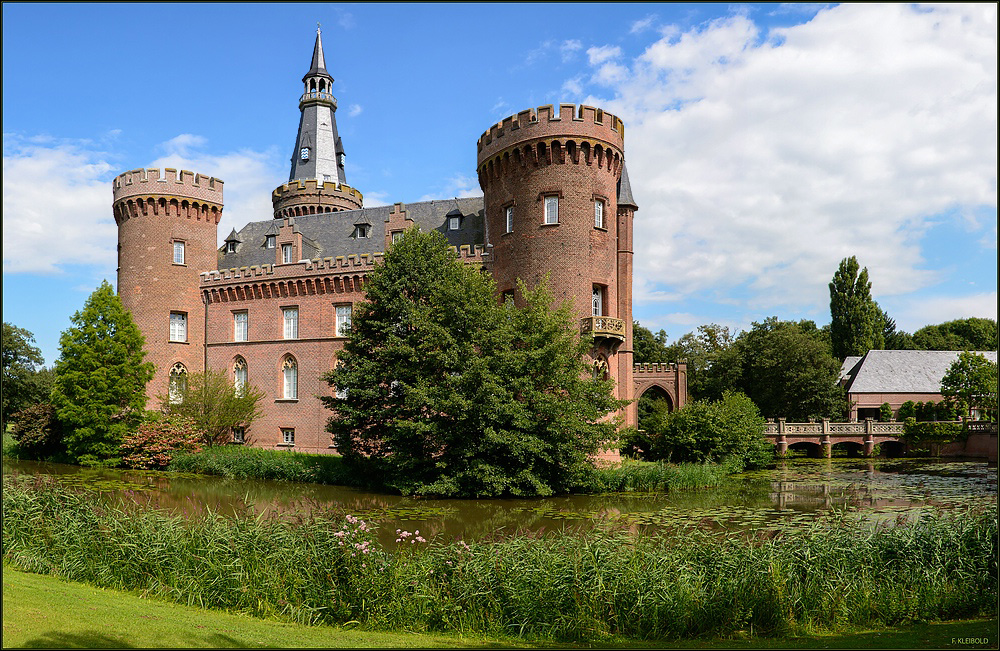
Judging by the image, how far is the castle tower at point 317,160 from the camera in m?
40.7

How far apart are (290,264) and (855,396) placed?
3698 centimetres

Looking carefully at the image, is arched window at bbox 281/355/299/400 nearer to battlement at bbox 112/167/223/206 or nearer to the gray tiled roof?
the gray tiled roof

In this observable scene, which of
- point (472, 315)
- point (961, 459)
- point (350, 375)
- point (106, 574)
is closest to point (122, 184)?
point (350, 375)

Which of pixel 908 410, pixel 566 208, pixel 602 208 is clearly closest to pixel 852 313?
pixel 908 410

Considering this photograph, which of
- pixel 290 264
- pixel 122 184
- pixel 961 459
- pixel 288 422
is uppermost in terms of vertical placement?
pixel 122 184

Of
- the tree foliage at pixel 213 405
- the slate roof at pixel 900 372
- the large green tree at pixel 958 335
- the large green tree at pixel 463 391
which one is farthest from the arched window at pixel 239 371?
the large green tree at pixel 958 335

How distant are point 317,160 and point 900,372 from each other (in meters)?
40.8

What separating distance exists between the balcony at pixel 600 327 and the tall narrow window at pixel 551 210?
3.94 m

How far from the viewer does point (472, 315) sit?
2189 centimetres

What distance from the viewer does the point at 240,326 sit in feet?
112

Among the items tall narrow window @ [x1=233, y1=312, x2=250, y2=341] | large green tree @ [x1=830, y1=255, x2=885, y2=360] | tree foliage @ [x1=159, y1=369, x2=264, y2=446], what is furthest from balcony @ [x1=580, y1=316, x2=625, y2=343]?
large green tree @ [x1=830, y1=255, x2=885, y2=360]

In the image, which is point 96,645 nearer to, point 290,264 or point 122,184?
point 290,264

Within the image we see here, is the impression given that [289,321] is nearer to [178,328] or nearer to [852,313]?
[178,328]

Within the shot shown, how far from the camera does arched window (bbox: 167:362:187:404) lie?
107ft
